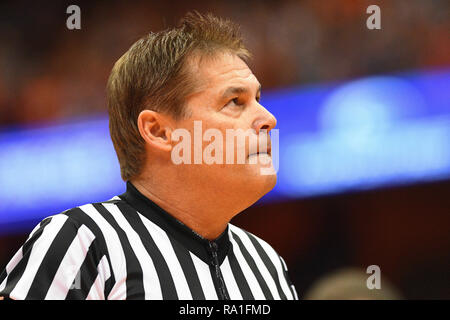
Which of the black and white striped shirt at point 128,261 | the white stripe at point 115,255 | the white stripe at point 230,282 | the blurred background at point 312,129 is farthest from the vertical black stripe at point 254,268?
the blurred background at point 312,129

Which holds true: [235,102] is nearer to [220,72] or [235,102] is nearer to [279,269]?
[220,72]

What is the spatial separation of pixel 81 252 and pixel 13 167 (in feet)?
8.10

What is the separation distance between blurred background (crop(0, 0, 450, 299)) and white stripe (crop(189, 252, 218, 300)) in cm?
198

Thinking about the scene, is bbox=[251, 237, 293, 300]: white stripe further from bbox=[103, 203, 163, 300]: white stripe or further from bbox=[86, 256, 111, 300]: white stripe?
bbox=[86, 256, 111, 300]: white stripe

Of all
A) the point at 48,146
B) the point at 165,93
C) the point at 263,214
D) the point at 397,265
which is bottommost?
the point at 397,265

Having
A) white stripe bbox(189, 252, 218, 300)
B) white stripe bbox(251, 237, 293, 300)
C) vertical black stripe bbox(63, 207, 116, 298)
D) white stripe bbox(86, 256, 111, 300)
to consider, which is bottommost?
white stripe bbox(251, 237, 293, 300)

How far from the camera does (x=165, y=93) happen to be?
5.33 ft

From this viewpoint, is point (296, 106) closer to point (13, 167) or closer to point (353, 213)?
point (353, 213)

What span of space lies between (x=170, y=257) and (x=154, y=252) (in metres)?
0.05

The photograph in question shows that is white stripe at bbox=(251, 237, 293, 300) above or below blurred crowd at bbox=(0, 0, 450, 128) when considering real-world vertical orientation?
below

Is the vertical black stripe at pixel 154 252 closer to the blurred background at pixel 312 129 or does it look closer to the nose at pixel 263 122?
the nose at pixel 263 122

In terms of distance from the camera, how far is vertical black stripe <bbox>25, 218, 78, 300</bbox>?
1.27 m

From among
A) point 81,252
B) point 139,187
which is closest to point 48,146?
point 139,187

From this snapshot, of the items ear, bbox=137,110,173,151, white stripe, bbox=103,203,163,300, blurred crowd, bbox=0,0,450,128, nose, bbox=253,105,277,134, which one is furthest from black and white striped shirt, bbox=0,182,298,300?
blurred crowd, bbox=0,0,450,128
